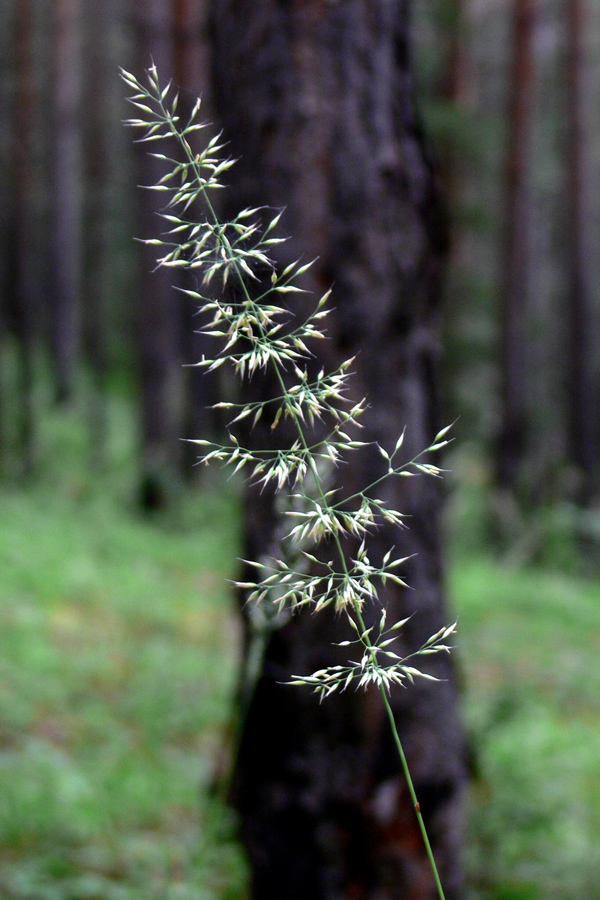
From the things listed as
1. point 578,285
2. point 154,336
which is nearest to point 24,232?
point 154,336

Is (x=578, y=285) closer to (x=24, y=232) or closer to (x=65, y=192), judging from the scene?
(x=24, y=232)

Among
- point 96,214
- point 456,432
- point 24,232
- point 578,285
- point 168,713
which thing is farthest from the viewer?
point 96,214

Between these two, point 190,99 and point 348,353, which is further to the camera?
point 190,99

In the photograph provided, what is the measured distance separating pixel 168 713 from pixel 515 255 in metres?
9.37

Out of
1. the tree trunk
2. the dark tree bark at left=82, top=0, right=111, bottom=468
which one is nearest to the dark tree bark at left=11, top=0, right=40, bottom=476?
the tree trunk

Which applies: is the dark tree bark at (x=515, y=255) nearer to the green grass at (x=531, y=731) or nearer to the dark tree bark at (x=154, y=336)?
the green grass at (x=531, y=731)

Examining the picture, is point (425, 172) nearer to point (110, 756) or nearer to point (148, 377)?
point (110, 756)

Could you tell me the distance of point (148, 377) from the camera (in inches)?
441

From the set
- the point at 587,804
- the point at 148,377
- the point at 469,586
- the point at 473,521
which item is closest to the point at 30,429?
the point at 148,377

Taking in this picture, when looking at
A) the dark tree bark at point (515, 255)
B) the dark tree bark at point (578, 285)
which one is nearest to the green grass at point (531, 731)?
the dark tree bark at point (515, 255)

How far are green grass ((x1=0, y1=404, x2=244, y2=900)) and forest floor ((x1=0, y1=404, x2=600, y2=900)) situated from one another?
0.05 ft

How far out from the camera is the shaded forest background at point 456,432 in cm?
366

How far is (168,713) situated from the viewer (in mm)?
4996

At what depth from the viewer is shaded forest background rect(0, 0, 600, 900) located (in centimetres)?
366
